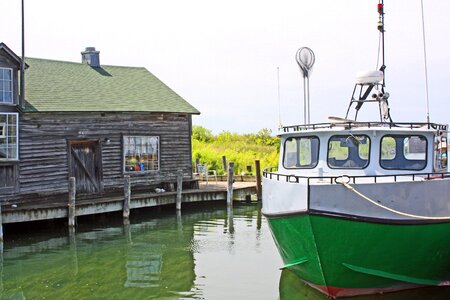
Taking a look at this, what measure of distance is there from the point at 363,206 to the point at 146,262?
7.18 meters

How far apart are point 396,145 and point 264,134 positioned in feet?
113

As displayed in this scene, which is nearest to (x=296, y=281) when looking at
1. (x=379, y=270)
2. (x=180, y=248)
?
(x=379, y=270)

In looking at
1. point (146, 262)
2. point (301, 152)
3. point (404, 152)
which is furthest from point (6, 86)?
point (404, 152)

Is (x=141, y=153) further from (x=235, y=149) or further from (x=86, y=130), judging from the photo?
(x=235, y=149)

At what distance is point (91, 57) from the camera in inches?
1109

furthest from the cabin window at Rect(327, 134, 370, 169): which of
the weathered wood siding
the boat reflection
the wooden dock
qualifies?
the weathered wood siding

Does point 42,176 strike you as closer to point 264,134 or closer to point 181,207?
point 181,207

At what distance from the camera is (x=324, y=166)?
12.3 meters

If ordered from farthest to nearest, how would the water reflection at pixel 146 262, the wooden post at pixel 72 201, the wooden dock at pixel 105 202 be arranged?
the wooden post at pixel 72 201 < the wooden dock at pixel 105 202 < the water reflection at pixel 146 262

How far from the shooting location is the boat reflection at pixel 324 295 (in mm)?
11648

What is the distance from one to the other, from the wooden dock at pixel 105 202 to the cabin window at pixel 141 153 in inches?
41.4

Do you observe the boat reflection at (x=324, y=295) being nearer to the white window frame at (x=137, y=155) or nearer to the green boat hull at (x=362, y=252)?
the green boat hull at (x=362, y=252)

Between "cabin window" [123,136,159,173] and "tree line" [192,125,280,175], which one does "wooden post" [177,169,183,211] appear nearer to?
"cabin window" [123,136,159,173]

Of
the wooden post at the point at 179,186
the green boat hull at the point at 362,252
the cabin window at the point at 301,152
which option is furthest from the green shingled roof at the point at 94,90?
the green boat hull at the point at 362,252
